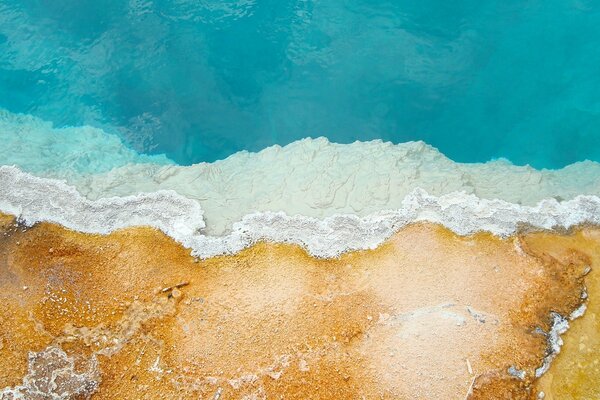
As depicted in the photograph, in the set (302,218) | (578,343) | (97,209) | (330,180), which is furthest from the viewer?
(330,180)

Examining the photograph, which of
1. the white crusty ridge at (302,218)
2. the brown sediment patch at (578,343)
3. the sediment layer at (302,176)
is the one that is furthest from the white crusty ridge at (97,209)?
the brown sediment patch at (578,343)

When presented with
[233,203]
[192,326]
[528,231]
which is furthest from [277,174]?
[528,231]

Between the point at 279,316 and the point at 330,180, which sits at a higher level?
the point at 330,180

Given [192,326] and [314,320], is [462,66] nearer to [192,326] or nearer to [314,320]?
[314,320]

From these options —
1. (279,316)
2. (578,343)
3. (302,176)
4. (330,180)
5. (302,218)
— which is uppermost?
(330,180)

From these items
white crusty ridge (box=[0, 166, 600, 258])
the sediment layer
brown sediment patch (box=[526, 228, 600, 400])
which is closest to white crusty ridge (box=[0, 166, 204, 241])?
white crusty ridge (box=[0, 166, 600, 258])

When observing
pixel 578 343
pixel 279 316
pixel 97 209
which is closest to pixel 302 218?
pixel 279 316

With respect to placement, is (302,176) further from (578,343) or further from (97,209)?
(578,343)
